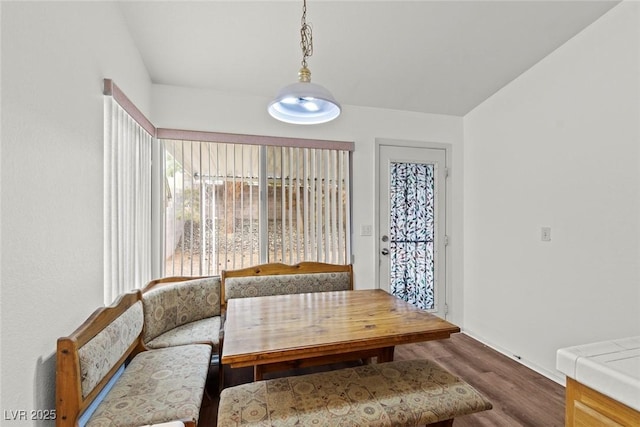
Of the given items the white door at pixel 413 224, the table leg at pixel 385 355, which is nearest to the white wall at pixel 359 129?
the white door at pixel 413 224

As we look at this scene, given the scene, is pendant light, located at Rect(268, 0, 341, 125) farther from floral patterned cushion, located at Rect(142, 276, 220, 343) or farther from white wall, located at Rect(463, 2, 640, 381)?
white wall, located at Rect(463, 2, 640, 381)

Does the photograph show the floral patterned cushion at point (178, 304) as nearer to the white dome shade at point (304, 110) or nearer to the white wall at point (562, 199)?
the white dome shade at point (304, 110)

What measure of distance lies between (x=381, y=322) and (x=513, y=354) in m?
1.95

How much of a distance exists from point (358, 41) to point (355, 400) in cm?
241

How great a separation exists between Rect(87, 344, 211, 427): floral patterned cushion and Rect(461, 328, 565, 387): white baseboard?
2655mm

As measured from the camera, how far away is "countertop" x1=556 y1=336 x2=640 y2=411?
0.68 m

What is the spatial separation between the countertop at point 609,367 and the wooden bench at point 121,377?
146cm

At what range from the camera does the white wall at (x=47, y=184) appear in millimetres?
972

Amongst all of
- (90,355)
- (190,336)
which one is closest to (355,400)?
(90,355)

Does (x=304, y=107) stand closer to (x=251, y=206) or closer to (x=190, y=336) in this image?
(x=251, y=206)

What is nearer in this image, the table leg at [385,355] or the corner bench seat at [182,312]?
the corner bench seat at [182,312]

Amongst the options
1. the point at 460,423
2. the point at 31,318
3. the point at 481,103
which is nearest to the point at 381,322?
the point at 460,423

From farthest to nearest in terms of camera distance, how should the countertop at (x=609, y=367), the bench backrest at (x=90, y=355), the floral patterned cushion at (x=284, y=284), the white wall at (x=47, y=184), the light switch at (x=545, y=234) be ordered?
1. the floral patterned cushion at (x=284, y=284)
2. the light switch at (x=545, y=234)
3. the bench backrest at (x=90, y=355)
4. the white wall at (x=47, y=184)
5. the countertop at (x=609, y=367)

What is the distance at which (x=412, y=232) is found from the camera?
10.9 ft
